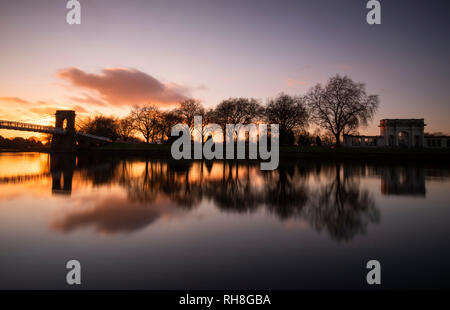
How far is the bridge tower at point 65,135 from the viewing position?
5763 cm

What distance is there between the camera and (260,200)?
9.12 meters

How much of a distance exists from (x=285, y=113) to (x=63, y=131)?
Answer: 51.7 meters

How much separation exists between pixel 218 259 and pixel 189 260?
519 millimetres

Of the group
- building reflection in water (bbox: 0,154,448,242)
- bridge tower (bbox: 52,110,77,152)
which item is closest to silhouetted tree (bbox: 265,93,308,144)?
building reflection in water (bbox: 0,154,448,242)

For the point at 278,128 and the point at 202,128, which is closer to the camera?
the point at 278,128

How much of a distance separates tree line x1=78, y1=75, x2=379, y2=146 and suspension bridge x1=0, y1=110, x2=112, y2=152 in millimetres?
14183

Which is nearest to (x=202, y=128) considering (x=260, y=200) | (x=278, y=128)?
(x=278, y=128)

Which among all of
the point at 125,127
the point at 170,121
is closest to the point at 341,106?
the point at 170,121

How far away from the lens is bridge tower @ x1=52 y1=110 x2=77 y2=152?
57.6m

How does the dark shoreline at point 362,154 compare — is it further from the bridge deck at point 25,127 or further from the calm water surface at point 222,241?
the calm water surface at point 222,241

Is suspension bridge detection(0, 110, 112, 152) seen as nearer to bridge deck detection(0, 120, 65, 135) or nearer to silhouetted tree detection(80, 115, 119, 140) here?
bridge deck detection(0, 120, 65, 135)

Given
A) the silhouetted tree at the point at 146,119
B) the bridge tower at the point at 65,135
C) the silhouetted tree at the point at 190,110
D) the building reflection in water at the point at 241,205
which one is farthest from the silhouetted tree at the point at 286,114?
the bridge tower at the point at 65,135

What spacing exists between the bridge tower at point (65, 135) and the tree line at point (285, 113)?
51.4 feet
